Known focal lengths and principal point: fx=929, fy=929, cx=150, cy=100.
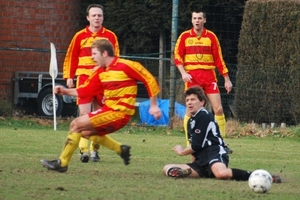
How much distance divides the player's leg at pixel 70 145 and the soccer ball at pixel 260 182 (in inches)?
82.9

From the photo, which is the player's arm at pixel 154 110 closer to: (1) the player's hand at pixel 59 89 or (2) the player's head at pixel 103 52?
(2) the player's head at pixel 103 52

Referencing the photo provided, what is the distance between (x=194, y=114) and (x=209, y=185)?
1.12m

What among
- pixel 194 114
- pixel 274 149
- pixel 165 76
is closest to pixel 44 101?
pixel 165 76

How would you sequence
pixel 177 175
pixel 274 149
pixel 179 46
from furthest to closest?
pixel 274 149 → pixel 179 46 → pixel 177 175

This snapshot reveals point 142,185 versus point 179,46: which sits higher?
point 179,46

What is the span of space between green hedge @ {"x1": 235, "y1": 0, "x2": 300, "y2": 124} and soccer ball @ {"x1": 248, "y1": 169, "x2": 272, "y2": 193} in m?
A: 12.4

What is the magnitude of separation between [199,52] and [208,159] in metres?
4.47

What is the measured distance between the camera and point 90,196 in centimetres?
815

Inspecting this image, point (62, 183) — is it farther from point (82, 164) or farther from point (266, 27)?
point (266, 27)

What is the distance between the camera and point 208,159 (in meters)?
9.95

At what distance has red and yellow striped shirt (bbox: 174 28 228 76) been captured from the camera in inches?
560

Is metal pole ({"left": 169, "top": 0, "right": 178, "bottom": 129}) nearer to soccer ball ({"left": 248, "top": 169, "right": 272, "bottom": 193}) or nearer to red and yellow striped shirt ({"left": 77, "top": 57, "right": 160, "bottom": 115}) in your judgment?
red and yellow striped shirt ({"left": 77, "top": 57, "right": 160, "bottom": 115})

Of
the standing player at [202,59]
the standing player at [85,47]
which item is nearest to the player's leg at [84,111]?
the standing player at [85,47]

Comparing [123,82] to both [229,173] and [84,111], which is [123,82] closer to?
[229,173]
